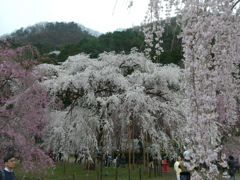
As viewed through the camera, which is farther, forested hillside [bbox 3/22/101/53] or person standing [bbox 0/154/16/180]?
forested hillside [bbox 3/22/101/53]

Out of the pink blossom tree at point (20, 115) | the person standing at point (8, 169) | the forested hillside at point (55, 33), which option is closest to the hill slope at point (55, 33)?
the forested hillside at point (55, 33)

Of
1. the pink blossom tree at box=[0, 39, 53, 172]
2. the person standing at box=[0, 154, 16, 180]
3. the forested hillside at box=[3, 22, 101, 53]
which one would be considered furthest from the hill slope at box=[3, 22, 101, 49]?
the person standing at box=[0, 154, 16, 180]

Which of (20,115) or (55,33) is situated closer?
(20,115)

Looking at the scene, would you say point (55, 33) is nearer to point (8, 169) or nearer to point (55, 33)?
point (55, 33)

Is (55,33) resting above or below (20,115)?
above

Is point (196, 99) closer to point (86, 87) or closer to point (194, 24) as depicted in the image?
point (194, 24)

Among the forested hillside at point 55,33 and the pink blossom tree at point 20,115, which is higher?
the forested hillside at point 55,33

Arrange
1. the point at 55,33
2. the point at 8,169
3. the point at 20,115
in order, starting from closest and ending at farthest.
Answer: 1. the point at 8,169
2. the point at 20,115
3. the point at 55,33

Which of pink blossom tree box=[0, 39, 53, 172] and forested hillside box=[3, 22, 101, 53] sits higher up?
forested hillside box=[3, 22, 101, 53]

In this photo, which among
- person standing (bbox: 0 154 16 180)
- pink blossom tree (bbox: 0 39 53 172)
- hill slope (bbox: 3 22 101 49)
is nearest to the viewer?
person standing (bbox: 0 154 16 180)

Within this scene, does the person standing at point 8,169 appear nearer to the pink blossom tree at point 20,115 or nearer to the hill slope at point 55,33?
the pink blossom tree at point 20,115

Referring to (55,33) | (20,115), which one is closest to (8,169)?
(20,115)

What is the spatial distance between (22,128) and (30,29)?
92597 mm

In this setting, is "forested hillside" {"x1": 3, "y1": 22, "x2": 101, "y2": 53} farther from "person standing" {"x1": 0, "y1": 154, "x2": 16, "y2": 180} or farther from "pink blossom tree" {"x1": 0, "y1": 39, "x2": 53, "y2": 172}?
"person standing" {"x1": 0, "y1": 154, "x2": 16, "y2": 180}
